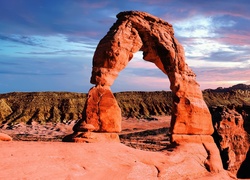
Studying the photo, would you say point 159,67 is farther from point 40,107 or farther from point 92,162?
point 40,107

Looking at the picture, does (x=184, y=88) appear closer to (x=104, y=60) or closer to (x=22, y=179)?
(x=104, y=60)

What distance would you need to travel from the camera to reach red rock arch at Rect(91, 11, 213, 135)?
1123 cm

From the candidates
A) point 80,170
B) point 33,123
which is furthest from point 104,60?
point 33,123

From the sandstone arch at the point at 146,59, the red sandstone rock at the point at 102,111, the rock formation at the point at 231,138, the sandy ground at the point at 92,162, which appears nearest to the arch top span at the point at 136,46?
→ the sandstone arch at the point at 146,59

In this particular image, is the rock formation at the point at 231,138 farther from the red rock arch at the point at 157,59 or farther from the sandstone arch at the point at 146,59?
the sandstone arch at the point at 146,59

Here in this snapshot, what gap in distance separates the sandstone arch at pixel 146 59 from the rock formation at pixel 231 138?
3.05m

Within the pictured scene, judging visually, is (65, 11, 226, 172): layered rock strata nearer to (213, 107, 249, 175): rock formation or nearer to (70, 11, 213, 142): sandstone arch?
(70, 11, 213, 142): sandstone arch

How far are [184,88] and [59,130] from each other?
21498mm

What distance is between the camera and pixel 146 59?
13.6 meters

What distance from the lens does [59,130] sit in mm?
32562

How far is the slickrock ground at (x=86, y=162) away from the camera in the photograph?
23.5 ft

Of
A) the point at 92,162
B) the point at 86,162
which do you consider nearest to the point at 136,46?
the point at 92,162

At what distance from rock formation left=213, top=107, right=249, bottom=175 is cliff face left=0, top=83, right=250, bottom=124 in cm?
2052

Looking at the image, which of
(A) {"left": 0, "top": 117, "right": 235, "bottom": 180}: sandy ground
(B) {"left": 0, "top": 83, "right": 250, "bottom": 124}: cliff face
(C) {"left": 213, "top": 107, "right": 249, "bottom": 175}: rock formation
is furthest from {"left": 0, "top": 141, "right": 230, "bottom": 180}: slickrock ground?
(B) {"left": 0, "top": 83, "right": 250, "bottom": 124}: cliff face
